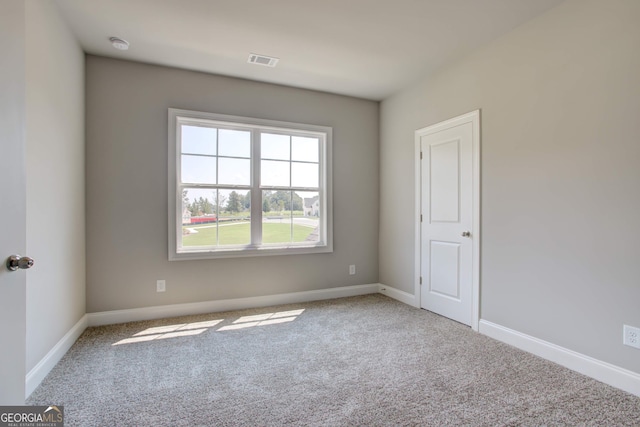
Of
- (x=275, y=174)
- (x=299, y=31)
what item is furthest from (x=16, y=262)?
(x=275, y=174)

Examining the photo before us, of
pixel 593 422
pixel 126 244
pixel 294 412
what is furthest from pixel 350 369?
pixel 126 244

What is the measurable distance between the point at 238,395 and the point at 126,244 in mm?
2119

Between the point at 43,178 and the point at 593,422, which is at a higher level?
the point at 43,178

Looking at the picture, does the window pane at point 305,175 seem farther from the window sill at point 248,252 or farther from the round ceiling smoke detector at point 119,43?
the round ceiling smoke detector at point 119,43

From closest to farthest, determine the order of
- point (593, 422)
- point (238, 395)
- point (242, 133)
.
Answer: point (593, 422) < point (238, 395) < point (242, 133)

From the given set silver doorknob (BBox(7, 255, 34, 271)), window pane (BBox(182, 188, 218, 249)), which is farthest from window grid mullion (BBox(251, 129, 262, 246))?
silver doorknob (BBox(7, 255, 34, 271))

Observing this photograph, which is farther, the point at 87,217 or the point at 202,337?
the point at 87,217

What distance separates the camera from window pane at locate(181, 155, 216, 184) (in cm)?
355

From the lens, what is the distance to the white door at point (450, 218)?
3139 millimetres

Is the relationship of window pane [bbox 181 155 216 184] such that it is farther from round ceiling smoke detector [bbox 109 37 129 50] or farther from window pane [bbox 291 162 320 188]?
round ceiling smoke detector [bbox 109 37 129 50]

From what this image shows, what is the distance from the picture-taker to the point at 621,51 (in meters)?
2.11

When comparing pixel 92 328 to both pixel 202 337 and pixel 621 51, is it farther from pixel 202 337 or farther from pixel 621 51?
pixel 621 51

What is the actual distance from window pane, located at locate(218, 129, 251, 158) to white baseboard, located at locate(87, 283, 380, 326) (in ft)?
5.63

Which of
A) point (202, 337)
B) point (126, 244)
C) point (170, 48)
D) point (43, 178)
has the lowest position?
point (202, 337)
